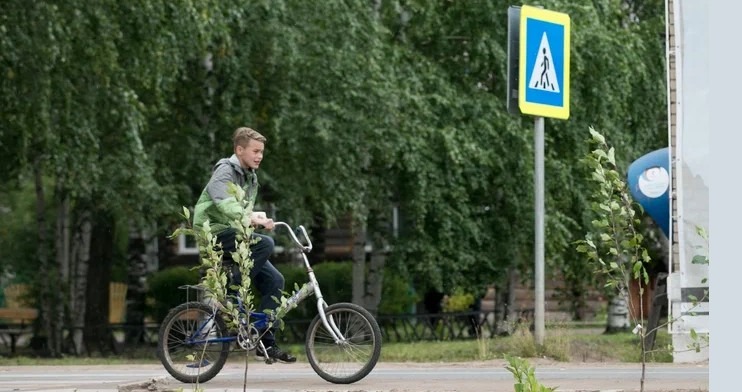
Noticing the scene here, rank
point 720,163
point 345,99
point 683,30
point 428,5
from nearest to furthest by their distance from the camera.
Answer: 1. point 720,163
2. point 683,30
3. point 345,99
4. point 428,5

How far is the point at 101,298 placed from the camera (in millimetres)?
29531

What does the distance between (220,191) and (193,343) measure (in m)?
1.15

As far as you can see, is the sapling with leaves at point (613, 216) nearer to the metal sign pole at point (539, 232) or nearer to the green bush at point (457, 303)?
the metal sign pole at point (539, 232)

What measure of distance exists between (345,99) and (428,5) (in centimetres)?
242

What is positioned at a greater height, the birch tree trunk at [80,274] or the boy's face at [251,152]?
the boy's face at [251,152]

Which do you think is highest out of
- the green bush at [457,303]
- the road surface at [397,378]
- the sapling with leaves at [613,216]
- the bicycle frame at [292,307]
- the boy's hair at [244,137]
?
the boy's hair at [244,137]

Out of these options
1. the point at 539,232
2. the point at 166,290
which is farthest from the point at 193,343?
the point at 166,290

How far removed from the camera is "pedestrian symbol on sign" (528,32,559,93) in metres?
15.0

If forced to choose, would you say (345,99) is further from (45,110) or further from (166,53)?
(45,110)

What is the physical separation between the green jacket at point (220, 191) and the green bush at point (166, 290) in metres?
21.2

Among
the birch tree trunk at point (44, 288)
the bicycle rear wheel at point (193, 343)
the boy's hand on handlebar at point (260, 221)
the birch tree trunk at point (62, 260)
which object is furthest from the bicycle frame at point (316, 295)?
the birch tree trunk at point (62, 260)

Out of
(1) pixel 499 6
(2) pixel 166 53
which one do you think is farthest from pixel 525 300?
(2) pixel 166 53

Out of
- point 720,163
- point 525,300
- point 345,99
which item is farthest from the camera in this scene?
point 525,300

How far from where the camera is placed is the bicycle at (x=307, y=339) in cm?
1045
